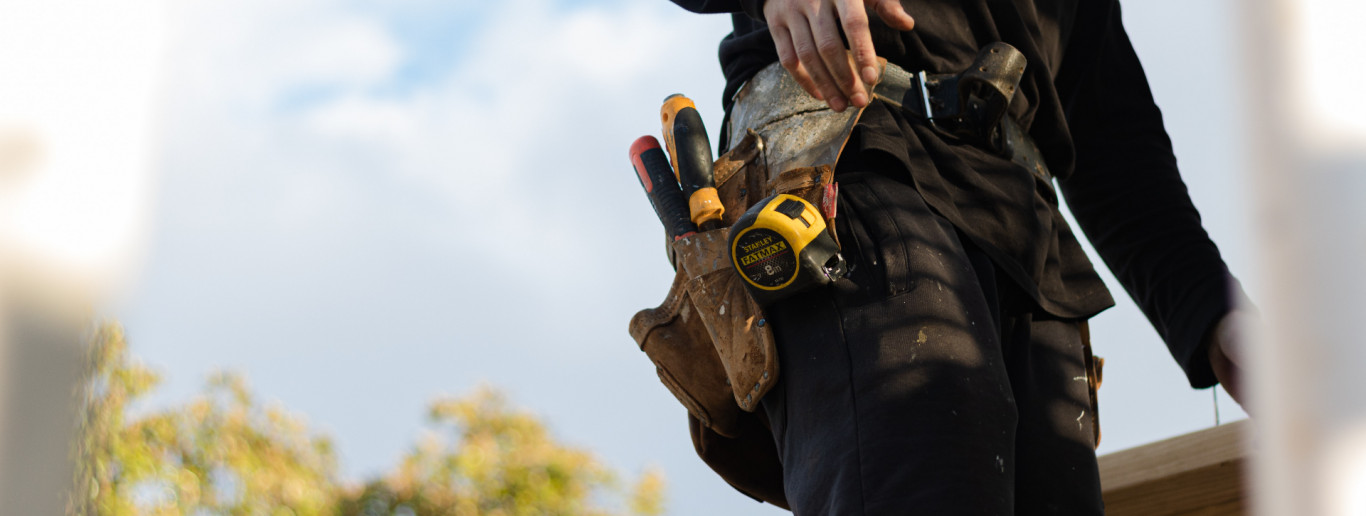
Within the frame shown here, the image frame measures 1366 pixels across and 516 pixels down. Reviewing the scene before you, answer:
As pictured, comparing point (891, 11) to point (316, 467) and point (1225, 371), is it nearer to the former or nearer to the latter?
point (1225, 371)

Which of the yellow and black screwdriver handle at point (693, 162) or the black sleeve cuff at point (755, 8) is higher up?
the black sleeve cuff at point (755, 8)

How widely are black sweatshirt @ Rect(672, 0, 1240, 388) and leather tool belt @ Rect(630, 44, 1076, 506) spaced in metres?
0.04

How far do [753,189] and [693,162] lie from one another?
0.09 metres

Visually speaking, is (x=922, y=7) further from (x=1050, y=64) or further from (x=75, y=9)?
(x=75, y=9)

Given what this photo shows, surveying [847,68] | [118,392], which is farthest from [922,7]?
[118,392]

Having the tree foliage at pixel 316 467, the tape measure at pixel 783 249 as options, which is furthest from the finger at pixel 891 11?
the tree foliage at pixel 316 467

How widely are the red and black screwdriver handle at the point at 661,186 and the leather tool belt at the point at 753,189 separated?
0.09 ft

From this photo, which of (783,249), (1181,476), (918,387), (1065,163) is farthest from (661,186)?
(1181,476)

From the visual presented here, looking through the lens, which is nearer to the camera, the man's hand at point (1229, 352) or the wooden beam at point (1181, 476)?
the man's hand at point (1229, 352)

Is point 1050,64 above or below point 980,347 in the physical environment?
above

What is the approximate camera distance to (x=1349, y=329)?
1.39 feet

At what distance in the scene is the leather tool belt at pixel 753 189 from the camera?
5.16 ft

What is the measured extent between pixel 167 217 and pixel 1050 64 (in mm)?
1649

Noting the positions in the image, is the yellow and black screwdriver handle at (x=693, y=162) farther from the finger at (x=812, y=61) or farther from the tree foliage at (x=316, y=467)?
the tree foliage at (x=316, y=467)
